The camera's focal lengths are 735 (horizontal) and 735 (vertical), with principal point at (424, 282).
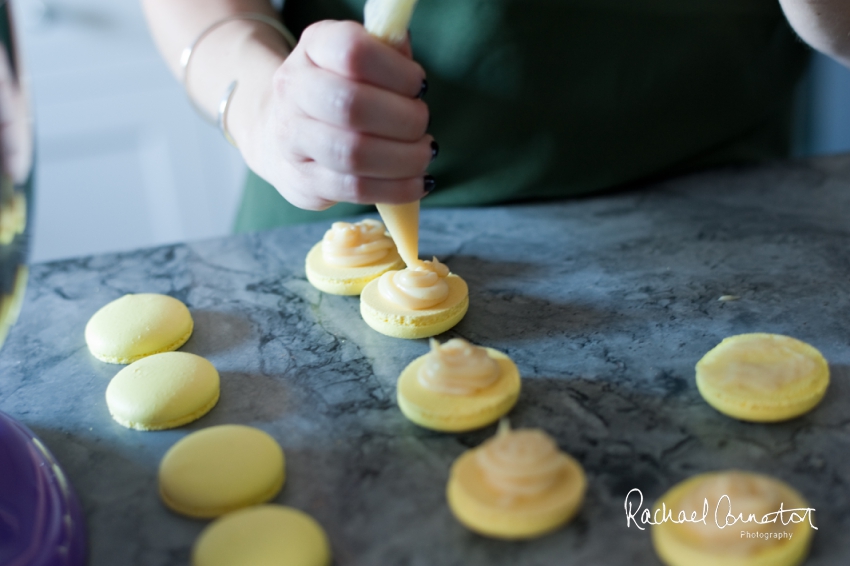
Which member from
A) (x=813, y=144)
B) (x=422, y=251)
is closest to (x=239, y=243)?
(x=422, y=251)

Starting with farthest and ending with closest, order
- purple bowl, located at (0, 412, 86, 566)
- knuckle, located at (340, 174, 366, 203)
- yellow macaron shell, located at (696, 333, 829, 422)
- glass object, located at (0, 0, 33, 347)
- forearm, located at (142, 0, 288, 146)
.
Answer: forearm, located at (142, 0, 288, 146) < knuckle, located at (340, 174, 366, 203) < yellow macaron shell, located at (696, 333, 829, 422) < purple bowl, located at (0, 412, 86, 566) < glass object, located at (0, 0, 33, 347)

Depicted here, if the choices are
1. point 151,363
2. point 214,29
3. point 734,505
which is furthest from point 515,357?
point 214,29

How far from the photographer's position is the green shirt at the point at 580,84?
1.60m

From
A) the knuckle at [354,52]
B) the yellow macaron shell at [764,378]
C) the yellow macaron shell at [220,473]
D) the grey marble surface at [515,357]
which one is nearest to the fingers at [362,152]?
the knuckle at [354,52]

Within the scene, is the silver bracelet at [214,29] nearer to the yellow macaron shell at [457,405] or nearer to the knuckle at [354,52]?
the knuckle at [354,52]

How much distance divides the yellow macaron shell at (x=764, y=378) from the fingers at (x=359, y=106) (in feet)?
1.83

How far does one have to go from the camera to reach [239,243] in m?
1.64

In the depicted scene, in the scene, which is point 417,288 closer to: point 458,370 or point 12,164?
point 458,370

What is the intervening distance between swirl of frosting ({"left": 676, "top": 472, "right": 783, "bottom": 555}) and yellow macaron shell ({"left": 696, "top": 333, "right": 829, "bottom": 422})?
16 centimetres

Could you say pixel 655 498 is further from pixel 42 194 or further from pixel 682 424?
pixel 42 194

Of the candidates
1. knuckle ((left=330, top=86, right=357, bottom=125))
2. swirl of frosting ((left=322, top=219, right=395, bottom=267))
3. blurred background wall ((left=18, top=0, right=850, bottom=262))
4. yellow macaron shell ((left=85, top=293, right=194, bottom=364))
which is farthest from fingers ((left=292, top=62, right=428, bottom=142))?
blurred background wall ((left=18, top=0, right=850, bottom=262))

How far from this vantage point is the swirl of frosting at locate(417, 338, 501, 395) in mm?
1047

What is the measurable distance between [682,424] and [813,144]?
7.02 ft

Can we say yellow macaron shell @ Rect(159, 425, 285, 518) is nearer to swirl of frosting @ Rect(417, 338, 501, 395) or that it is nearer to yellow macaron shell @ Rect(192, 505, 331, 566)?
yellow macaron shell @ Rect(192, 505, 331, 566)
